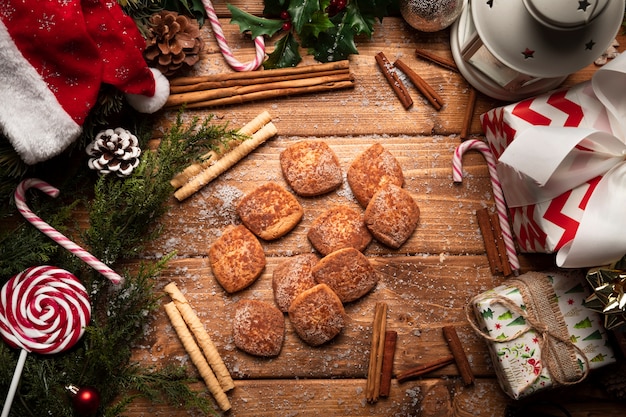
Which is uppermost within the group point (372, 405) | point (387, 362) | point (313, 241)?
point (313, 241)

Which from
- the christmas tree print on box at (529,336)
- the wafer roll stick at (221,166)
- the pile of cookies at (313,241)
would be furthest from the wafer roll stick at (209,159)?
the christmas tree print on box at (529,336)

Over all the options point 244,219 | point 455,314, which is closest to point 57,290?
point 244,219

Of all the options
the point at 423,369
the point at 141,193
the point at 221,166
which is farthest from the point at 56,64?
the point at 423,369

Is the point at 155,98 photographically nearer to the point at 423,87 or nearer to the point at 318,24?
the point at 318,24

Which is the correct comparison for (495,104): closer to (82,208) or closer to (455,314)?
(455,314)

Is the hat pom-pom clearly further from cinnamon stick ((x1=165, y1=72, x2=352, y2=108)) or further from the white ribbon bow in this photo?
the white ribbon bow

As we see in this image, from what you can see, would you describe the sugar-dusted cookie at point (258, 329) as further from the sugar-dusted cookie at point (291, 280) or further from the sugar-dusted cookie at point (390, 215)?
the sugar-dusted cookie at point (390, 215)

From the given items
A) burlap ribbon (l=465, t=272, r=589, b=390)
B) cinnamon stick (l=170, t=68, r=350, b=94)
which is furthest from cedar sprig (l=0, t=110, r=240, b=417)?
burlap ribbon (l=465, t=272, r=589, b=390)
